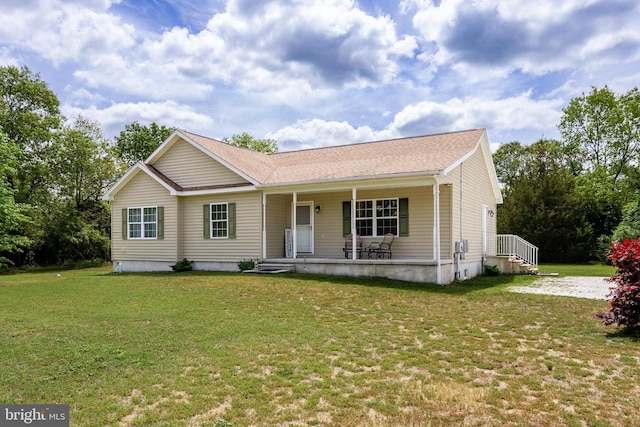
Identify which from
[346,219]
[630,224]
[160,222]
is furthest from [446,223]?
[630,224]

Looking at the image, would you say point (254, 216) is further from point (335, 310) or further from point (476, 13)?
point (476, 13)

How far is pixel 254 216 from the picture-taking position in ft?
54.0

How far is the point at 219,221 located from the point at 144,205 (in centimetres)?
366

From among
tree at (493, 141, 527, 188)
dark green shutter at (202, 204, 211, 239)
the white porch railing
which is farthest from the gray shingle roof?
tree at (493, 141, 527, 188)

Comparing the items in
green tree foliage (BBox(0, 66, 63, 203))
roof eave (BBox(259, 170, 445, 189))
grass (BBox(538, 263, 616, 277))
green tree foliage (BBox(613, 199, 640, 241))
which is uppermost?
green tree foliage (BBox(0, 66, 63, 203))

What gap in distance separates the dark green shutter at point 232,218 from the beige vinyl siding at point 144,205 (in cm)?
232

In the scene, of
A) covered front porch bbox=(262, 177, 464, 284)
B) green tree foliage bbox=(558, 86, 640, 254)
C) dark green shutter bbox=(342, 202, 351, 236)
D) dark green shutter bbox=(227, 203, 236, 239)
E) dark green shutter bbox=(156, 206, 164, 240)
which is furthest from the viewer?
green tree foliage bbox=(558, 86, 640, 254)

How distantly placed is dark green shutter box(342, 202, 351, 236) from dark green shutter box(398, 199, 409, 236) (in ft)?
6.13

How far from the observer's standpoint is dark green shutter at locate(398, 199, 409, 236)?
15.1 m

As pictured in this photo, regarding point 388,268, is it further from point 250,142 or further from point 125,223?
point 250,142

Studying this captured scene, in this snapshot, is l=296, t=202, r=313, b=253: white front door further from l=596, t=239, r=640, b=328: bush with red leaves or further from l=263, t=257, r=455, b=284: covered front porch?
l=596, t=239, r=640, b=328: bush with red leaves

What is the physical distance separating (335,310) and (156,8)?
9.43m

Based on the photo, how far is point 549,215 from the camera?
86.7 ft

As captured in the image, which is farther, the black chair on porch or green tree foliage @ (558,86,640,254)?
green tree foliage @ (558,86,640,254)
